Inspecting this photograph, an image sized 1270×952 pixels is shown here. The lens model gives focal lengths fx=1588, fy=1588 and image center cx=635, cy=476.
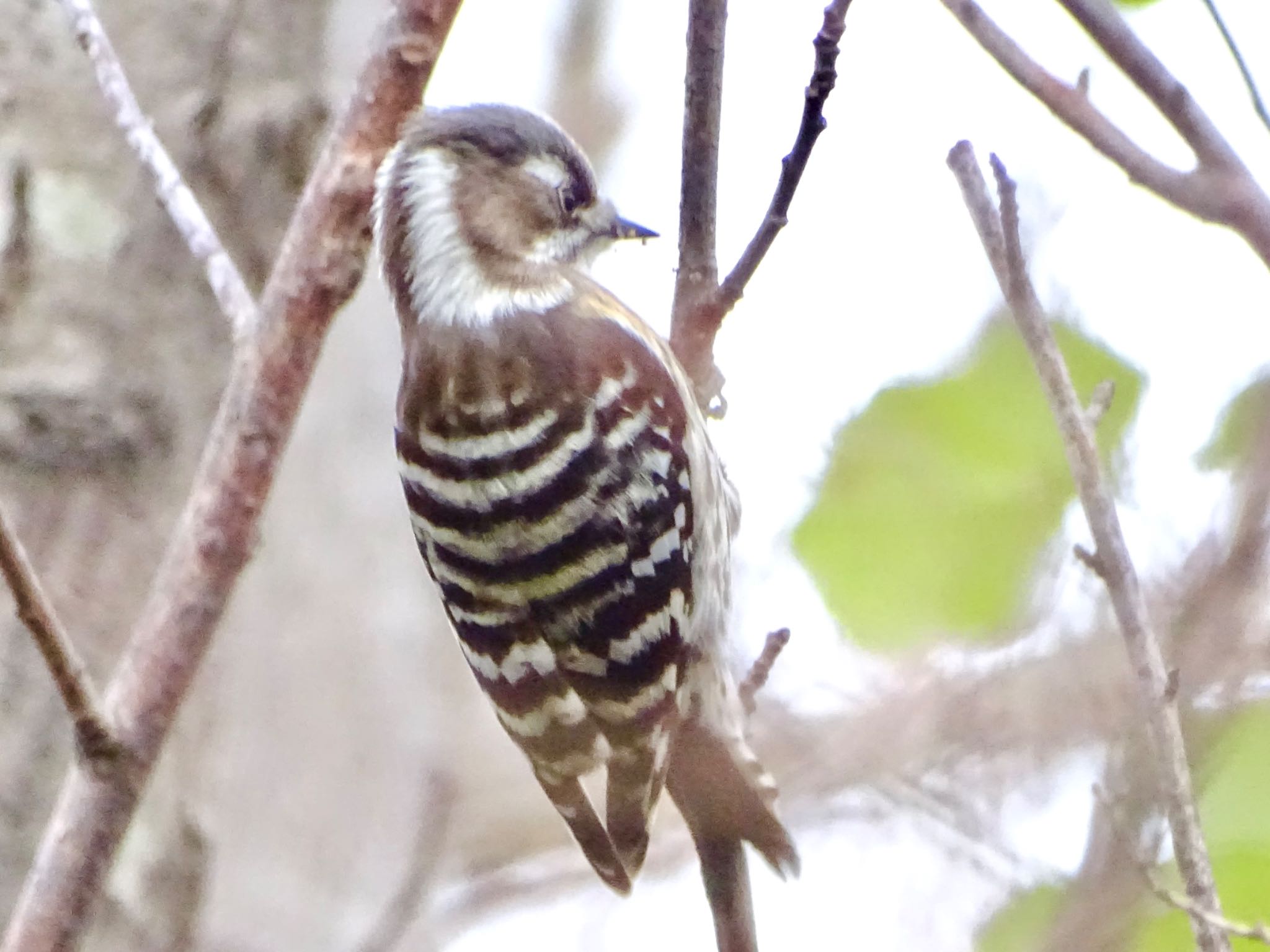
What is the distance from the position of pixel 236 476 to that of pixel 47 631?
0.84 ft

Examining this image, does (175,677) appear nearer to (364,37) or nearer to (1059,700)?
(1059,700)

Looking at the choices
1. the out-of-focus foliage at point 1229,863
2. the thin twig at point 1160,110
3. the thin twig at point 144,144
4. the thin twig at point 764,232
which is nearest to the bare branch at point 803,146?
the thin twig at point 764,232

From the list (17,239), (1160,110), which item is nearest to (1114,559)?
(1160,110)

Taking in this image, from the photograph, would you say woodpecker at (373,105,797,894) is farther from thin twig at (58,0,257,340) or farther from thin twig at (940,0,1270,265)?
thin twig at (940,0,1270,265)

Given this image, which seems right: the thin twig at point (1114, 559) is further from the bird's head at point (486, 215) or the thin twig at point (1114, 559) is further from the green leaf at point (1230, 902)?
the bird's head at point (486, 215)

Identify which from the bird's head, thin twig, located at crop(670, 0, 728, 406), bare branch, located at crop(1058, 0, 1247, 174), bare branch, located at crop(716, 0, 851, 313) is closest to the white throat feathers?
the bird's head

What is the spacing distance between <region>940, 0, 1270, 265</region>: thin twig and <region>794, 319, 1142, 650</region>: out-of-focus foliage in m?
0.63

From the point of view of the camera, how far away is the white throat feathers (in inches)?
84.1

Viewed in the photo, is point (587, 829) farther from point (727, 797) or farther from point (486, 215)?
point (486, 215)

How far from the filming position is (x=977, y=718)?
245 centimetres

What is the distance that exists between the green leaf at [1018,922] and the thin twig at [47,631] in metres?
0.88

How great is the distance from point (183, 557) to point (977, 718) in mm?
1442

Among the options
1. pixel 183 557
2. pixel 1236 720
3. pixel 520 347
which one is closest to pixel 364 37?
pixel 520 347

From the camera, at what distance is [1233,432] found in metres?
1.46
